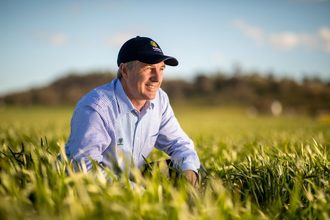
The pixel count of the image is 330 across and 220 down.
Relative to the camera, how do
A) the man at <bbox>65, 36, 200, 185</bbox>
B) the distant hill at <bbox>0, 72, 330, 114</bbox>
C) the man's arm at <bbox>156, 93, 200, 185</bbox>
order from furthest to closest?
the distant hill at <bbox>0, 72, 330, 114</bbox>
the man's arm at <bbox>156, 93, 200, 185</bbox>
the man at <bbox>65, 36, 200, 185</bbox>

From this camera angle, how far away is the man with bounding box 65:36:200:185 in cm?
325

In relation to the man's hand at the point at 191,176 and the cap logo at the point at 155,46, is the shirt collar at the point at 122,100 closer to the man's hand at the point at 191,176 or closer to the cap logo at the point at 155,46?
the cap logo at the point at 155,46

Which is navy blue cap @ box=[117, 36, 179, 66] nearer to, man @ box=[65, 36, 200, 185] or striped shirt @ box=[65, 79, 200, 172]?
man @ box=[65, 36, 200, 185]

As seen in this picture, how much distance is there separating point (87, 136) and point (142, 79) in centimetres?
89

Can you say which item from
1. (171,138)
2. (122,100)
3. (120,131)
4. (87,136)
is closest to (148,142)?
(171,138)

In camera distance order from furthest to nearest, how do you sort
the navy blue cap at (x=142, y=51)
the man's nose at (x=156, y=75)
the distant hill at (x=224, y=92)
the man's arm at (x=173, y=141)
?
1. the distant hill at (x=224, y=92)
2. the man's arm at (x=173, y=141)
3. the man's nose at (x=156, y=75)
4. the navy blue cap at (x=142, y=51)

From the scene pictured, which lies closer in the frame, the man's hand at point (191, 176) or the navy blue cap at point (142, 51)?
the man's hand at point (191, 176)

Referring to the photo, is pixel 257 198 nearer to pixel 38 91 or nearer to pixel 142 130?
pixel 142 130

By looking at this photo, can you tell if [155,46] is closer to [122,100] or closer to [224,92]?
[122,100]

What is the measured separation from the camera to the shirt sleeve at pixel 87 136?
312 centimetres

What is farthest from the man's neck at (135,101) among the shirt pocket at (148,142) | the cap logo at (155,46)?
the cap logo at (155,46)

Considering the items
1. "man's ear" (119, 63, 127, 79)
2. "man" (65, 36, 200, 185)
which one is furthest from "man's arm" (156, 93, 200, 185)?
"man's ear" (119, 63, 127, 79)

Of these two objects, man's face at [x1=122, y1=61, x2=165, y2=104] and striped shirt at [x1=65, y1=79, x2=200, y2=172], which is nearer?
striped shirt at [x1=65, y1=79, x2=200, y2=172]

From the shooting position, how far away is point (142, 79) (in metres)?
3.70
